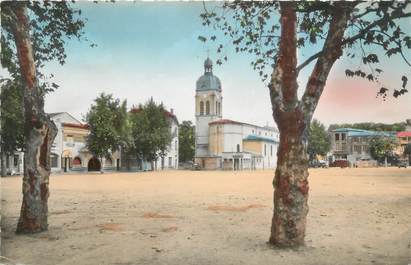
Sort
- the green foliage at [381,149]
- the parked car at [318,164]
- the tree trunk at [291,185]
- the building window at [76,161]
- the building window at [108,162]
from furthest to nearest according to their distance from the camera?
the parked car at [318,164], the green foliage at [381,149], the building window at [108,162], the building window at [76,161], the tree trunk at [291,185]

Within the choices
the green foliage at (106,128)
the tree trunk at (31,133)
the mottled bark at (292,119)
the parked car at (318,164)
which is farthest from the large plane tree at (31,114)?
the parked car at (318,164)

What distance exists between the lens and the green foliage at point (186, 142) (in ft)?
188

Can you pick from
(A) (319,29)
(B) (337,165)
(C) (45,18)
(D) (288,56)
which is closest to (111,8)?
(C) (45,18)

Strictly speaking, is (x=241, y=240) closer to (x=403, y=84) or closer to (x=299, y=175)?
(x=299, y=175)

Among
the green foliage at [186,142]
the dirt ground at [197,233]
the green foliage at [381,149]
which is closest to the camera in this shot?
the dirt ground at [197,233]

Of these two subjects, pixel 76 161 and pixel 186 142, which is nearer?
pixel 76 161

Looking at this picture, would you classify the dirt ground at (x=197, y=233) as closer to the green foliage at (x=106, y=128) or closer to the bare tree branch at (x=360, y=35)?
the bare tree branch at (x=360, y=35)

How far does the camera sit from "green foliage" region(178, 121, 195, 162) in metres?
57.4

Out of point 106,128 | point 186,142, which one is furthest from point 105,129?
point 186,142

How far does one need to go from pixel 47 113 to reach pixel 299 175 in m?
4.02

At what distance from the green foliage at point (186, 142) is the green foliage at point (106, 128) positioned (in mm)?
28170

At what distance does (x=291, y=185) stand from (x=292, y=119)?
86 centimetres

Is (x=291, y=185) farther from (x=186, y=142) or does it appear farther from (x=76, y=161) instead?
(x=186, y=142)

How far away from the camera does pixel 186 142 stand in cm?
5822
